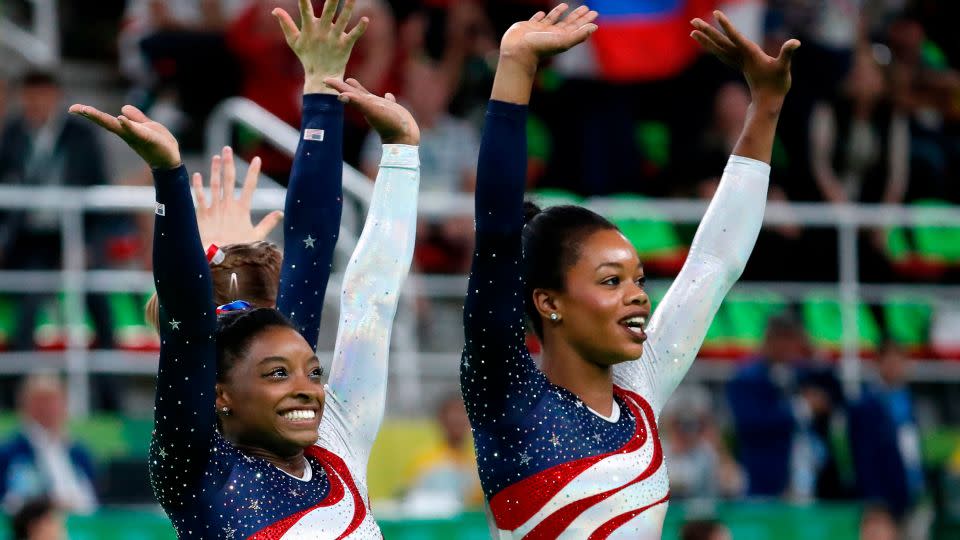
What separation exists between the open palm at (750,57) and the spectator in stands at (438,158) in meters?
4.66

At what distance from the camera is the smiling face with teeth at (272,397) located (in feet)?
10.8

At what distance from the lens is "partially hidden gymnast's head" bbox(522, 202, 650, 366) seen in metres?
3.51

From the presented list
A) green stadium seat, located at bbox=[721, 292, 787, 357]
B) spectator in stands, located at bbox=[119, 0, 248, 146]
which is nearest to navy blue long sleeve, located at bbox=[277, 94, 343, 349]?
spectator in stands, located at bbox=[119, 0, 248, 146]

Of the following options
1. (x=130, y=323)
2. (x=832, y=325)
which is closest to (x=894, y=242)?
(x=832, y=325)

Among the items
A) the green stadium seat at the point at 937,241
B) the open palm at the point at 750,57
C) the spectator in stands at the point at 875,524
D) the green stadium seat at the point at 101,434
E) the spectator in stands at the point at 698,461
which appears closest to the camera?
the open palm at the point at 750,57

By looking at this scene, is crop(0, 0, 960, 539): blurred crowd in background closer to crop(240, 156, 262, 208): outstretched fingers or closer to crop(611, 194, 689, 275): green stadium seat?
crop(611, 194, 689, 275): green stadium seat

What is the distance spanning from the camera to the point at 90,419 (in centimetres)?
774

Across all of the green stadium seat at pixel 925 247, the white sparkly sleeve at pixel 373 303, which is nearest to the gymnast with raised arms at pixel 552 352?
the white sparkly sleeve at pixel 373 303

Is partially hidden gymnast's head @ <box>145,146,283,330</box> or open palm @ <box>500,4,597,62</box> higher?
open palm @ <box>500,4,597,62</box>

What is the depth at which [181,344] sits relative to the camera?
10.2 feet

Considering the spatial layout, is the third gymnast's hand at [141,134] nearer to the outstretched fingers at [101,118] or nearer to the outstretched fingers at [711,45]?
the outstretched fingers at [101,118]

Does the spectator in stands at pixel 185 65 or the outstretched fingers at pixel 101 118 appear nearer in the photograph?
the outstretched fingers at pixel 101 118

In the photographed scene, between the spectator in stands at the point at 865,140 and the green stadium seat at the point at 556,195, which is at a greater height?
the spectator in stands at the point at 865,140

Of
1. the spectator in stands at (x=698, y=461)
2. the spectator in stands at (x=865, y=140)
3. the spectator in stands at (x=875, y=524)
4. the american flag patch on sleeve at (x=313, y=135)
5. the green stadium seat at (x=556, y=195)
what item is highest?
the american flag patch on sleeve at (x=313, y=135)
